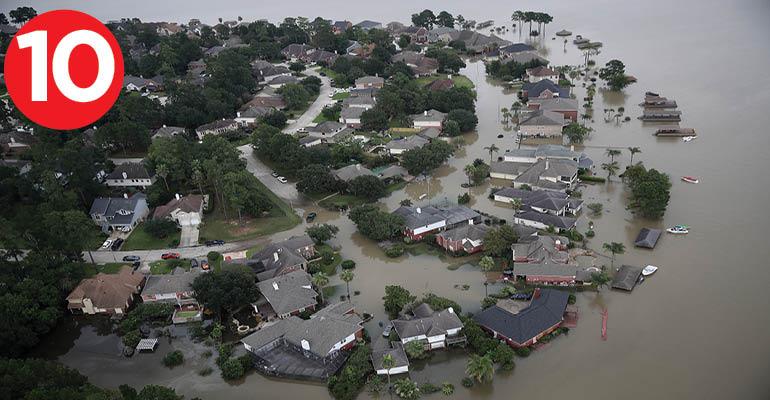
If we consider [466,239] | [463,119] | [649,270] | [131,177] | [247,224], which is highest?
[463,119]

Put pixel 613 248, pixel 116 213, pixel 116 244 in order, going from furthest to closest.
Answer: pixel 116 213 → pixel 116 244 → pixel 613 248

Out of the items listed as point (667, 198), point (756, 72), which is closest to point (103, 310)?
point (667, 198)

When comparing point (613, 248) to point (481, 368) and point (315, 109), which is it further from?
point (315, 109)

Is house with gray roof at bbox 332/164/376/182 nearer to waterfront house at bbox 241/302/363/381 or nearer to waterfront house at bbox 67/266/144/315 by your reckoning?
waterfront house at bbox 241/302/363/381

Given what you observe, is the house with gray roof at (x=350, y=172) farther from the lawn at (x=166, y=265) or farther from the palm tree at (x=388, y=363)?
the palm tree at (x=388, y=363)

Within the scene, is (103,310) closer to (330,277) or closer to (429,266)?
(330,277)

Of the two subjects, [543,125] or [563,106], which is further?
[563,106]

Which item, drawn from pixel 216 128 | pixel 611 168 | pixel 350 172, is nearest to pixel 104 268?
pixel 350 172

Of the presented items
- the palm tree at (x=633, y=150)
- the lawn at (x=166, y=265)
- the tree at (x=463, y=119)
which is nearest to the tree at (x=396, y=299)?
the lawn at (x=166, y=265)

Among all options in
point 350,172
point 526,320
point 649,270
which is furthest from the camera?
point 350,172
